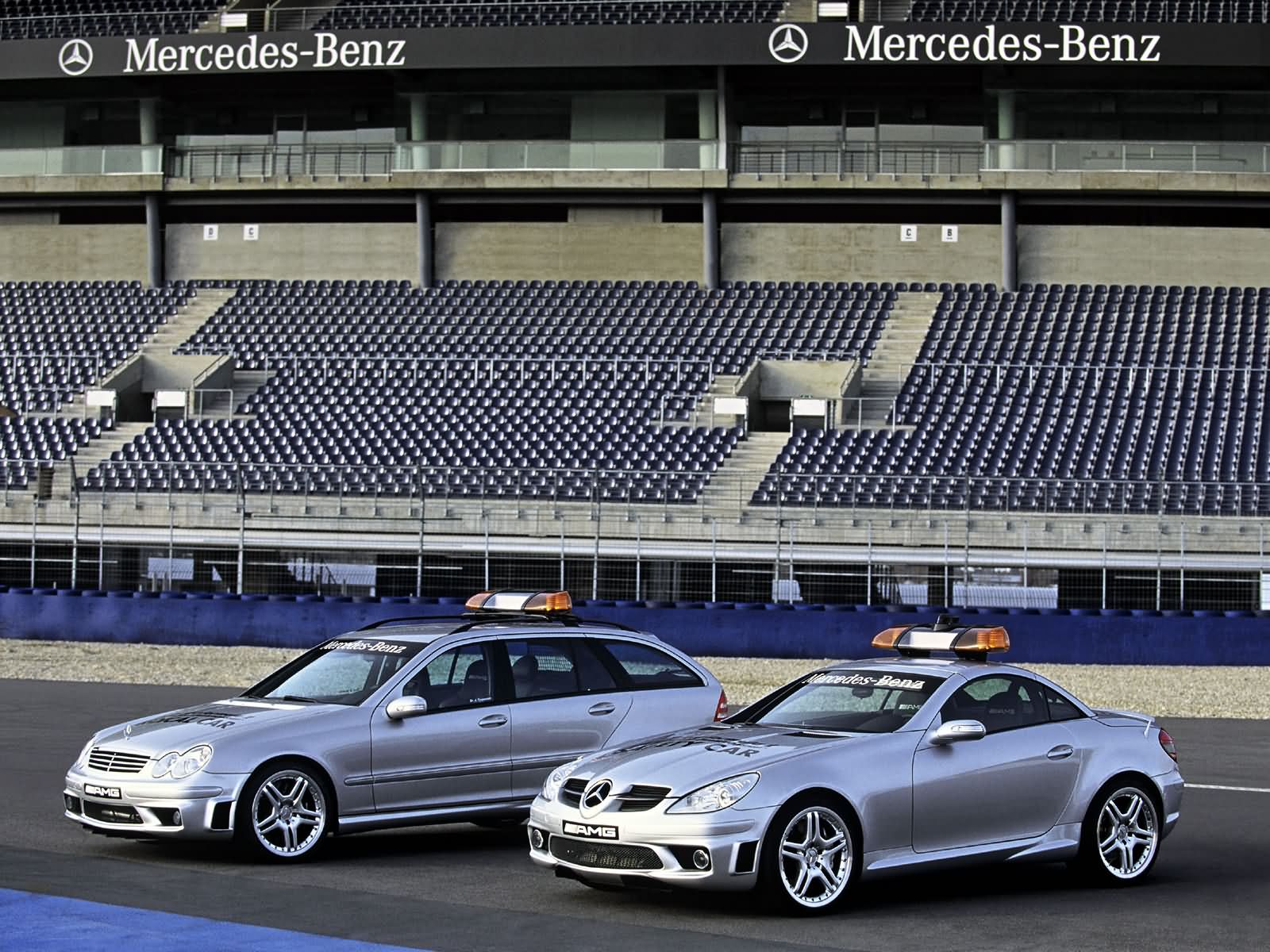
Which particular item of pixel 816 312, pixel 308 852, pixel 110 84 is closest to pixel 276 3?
pixel 110 84

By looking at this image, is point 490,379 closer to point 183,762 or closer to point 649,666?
point 649,666

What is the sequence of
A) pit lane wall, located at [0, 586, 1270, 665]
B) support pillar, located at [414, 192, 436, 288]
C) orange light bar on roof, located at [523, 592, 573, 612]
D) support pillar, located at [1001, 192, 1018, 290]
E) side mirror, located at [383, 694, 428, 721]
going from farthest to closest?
support pillar, located at [414, 192, 436, 288], support pillar, located at [1001, 192, 1018, 290], pit lane wall, located at [0, 586, 1270, 665], orange light bar on roof, located at [523, 592, 573, 612], side mirror, located at [383, 694, 428, 721]

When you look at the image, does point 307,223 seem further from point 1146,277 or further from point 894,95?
point 1146,277

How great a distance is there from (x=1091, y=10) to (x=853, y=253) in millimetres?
7660

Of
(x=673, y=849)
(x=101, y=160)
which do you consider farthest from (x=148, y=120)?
(x=673, y=849)

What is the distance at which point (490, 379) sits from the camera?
122 ft

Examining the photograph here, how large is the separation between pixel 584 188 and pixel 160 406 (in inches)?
429

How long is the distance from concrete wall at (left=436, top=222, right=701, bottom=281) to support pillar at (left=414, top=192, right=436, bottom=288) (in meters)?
0.58

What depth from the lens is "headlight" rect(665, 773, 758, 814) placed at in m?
8.62

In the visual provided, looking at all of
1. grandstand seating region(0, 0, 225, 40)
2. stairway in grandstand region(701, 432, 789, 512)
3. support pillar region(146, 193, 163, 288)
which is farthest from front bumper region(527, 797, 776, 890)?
grandstand seating region(0, 0, 225, 40)

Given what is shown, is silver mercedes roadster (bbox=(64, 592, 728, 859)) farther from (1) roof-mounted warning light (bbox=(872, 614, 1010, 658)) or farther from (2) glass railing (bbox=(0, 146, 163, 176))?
(2) glass railing (bbox=(0, 146, 163, 176))

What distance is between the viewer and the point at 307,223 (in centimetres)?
4434

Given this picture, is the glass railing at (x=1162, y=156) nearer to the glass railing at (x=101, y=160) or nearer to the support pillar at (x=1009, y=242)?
the support pillar at (x=1009, y=242)

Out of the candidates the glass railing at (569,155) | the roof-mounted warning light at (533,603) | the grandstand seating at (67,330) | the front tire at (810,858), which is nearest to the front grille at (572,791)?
the front tire at (810,858)
